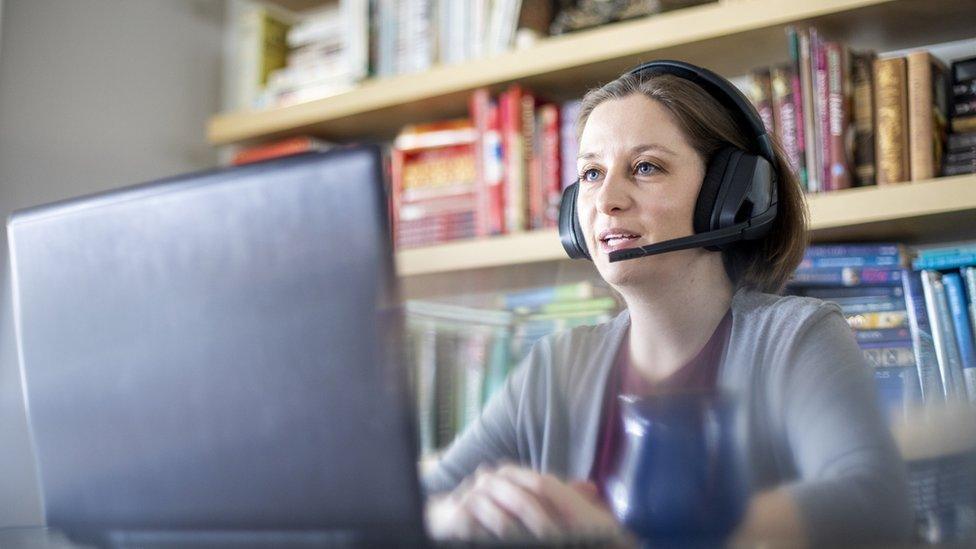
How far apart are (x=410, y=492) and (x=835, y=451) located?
0.45 meters

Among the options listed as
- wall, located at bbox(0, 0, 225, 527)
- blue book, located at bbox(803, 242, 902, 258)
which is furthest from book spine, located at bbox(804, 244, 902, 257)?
wall, located at bbox(0, 0, 225, 527)

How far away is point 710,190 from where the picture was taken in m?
1.17

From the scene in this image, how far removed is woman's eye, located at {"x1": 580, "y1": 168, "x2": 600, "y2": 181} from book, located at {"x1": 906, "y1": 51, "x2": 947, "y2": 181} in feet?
2.00

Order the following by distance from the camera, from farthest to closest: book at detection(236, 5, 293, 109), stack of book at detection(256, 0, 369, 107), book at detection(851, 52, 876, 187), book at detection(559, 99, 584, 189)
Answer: book at detection(236, 5, 293, 109) → stack of book at detection(256, 0, 369, 107) → book at detection(559, 99, 584, 189) → book at detection(851, 52, 876, 187)

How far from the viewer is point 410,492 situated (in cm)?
53

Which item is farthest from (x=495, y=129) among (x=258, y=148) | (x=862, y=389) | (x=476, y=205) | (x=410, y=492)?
(x=410, y=492)

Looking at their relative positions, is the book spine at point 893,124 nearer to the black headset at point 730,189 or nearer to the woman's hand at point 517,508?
the black headset at point 730,189

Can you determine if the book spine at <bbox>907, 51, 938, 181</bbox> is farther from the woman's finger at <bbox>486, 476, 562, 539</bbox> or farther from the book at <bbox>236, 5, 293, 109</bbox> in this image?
the book at <bbox>236, 5, 293, 109</bbox>

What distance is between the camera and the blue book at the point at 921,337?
4.94 ft

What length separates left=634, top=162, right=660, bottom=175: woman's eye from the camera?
3.93 ft

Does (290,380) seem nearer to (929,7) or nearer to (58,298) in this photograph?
(58,298)

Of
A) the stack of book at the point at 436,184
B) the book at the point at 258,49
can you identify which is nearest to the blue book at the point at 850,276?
the stack of book at the point at 436,184

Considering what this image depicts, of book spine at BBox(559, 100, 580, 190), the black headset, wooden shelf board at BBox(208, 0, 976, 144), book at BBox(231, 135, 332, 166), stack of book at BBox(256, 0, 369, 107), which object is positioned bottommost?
the black headset

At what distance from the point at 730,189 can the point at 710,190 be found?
0.11 feet
